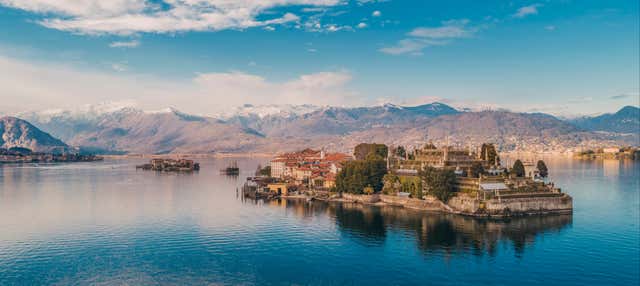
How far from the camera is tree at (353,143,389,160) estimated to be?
462ft

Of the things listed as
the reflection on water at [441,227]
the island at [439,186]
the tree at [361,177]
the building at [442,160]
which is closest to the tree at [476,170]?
the island at [439,186]

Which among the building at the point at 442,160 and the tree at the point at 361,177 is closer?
the building at the point at 442,160

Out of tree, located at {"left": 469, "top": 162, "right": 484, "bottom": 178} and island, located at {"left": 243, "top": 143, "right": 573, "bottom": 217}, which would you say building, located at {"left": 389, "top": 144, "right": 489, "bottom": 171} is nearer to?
island, located at {"left": 243, "top": 143, "right": 573, "bottom": 217}

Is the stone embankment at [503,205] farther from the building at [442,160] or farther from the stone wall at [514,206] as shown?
the building at [442,160]

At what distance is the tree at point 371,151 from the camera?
14081cm

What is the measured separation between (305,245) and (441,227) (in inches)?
894

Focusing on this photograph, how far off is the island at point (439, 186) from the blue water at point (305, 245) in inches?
157

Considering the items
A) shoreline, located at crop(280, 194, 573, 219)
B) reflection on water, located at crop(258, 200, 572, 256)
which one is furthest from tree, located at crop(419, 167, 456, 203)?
reflection on water, located at crop(258, 200, 572, 256)

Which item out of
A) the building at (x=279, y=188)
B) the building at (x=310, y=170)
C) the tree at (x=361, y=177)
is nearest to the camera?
the tree at (x=361, y=177)

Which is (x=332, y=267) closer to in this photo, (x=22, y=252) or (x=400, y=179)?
(x=22, y=252)

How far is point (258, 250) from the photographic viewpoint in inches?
2381

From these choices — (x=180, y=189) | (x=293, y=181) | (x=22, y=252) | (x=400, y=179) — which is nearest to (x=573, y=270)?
(x=400, y=179)

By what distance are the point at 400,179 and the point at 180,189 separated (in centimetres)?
6183

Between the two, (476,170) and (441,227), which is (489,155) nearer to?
(476,170)
